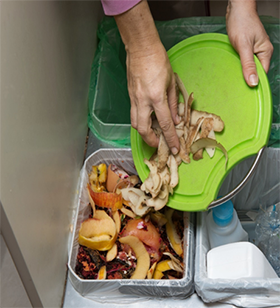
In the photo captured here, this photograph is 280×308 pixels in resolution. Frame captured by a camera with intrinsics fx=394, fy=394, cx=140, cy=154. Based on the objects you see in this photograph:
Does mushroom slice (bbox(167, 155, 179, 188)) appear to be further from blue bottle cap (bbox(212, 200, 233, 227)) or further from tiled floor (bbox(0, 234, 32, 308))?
tiled floor (bbox(0, 234, 32, 308))

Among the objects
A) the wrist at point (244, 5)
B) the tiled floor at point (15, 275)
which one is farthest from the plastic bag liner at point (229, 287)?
the tiled floor at point (15, 275)

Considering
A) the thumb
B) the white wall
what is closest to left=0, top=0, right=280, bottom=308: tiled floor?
the white wall

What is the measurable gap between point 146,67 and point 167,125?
0.10 m

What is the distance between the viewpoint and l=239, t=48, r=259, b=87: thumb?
62cm

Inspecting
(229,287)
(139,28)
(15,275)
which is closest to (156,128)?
(139,28)

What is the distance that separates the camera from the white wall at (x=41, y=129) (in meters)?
0.47

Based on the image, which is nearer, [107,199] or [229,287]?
[229,287]

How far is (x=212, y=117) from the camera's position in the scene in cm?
67

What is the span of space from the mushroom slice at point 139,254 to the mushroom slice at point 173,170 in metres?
0.12

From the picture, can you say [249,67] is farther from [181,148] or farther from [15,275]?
[15,275]

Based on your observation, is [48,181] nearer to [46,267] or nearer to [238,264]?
[46,267]

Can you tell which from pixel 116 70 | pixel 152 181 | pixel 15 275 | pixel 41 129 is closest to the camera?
pixel 41 129

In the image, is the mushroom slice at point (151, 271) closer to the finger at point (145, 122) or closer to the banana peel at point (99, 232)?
the banana peel at point (99, 232)

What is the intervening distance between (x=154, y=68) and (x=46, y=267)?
0.35 meters
